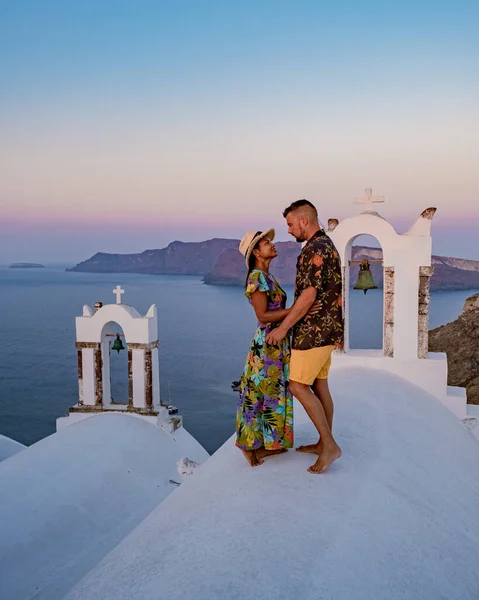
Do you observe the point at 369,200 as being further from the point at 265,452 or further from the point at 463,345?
the point at 463,345

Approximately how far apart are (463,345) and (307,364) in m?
24.8

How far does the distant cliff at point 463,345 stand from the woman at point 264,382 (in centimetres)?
1820

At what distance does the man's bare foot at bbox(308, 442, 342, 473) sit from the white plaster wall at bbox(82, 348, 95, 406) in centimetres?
605

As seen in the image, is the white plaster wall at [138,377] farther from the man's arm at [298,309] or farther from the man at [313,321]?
the man's arm at [298,309]

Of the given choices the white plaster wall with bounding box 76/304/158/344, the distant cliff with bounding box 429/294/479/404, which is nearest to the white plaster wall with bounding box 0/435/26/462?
the white plaster wall with bounding box 76/304/158/344

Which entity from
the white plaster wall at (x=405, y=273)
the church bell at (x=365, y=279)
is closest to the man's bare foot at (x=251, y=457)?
the white plaster wall at (x=405, y=273)

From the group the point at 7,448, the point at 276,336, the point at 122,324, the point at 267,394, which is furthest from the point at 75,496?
the point at 7,448

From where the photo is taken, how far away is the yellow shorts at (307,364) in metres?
3.48

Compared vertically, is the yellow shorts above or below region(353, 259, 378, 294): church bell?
below

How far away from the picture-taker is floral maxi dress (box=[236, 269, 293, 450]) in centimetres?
359

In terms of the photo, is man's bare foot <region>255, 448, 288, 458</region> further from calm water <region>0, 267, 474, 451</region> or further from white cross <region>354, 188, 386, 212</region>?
calm water <region>0, 267, 474, 451</region>

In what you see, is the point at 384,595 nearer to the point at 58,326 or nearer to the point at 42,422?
the point at 42,422

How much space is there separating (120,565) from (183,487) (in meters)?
1.04

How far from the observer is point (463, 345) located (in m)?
26.3
